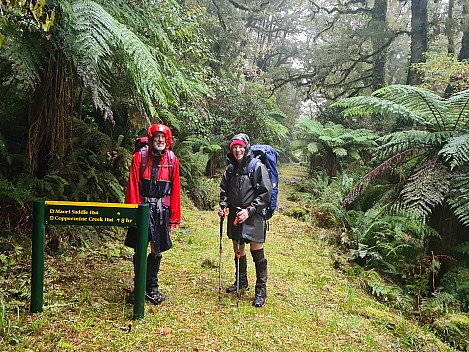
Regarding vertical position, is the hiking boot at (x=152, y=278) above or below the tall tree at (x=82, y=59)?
below

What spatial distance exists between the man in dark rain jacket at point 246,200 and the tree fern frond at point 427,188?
6.53 ft

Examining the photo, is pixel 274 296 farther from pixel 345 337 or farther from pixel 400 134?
pixel 400 134

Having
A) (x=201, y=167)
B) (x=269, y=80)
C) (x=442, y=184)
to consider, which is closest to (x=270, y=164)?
(x=442, y=184)

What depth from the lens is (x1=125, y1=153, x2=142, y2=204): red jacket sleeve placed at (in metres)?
3.25

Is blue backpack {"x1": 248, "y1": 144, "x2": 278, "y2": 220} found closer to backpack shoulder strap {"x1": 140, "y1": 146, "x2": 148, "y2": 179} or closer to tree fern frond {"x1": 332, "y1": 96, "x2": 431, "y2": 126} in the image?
backpack shoulder strap {"x1": 140, "y1": 146, "x2": 148, "y2": 179}

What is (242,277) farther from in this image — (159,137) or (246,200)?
(159,137)

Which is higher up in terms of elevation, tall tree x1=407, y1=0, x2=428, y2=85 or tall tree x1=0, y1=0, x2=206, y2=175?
tall tree x1=407, y1=0, x2=428, y2=85

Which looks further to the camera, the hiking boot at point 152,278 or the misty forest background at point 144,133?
the hiking boot at point 152,278

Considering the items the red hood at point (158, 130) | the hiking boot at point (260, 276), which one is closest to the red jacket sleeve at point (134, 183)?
the red hood at point (158, 130)

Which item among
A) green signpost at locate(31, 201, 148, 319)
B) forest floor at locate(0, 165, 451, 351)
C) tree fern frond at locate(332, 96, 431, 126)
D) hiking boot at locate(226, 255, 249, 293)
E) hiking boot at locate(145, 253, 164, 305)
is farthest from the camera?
tree fern frond at locate(332, 96, 431, 126)

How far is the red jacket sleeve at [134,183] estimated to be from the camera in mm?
3246

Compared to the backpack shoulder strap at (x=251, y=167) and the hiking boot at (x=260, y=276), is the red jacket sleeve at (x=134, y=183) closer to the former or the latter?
the backpack shoulder strap at (x=251, y=167)

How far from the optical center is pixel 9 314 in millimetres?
2895

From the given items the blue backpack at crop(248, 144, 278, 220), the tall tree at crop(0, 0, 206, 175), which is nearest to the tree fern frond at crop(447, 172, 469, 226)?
the blue backpack at crop(248, 144, 278, 220)
